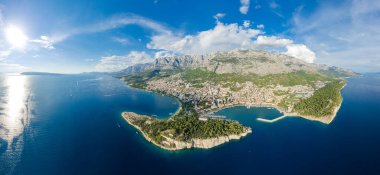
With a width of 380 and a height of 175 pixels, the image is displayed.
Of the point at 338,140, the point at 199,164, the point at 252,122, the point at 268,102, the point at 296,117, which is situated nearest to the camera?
the point at 199,164

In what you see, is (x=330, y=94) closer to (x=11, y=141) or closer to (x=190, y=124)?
(x=190, y=124)

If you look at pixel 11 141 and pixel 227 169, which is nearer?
pixel 227 169

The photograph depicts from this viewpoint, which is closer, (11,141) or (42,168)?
(42,168)

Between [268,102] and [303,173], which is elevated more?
[268,102]

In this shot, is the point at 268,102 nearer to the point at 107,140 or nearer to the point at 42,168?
the point at 107,140

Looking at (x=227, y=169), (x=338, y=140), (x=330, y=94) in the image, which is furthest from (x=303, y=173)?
(x=330, y=94)

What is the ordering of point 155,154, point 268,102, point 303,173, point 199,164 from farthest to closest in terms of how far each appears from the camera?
point 268,102 → point 155,154 → point 199,164 → point 303,173

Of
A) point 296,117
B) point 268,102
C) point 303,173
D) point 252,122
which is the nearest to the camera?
point 303,173

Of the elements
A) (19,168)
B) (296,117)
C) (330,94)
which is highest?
(330,94)

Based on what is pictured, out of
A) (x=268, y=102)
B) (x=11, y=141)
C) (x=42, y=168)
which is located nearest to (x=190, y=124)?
(x=42, y=168)
